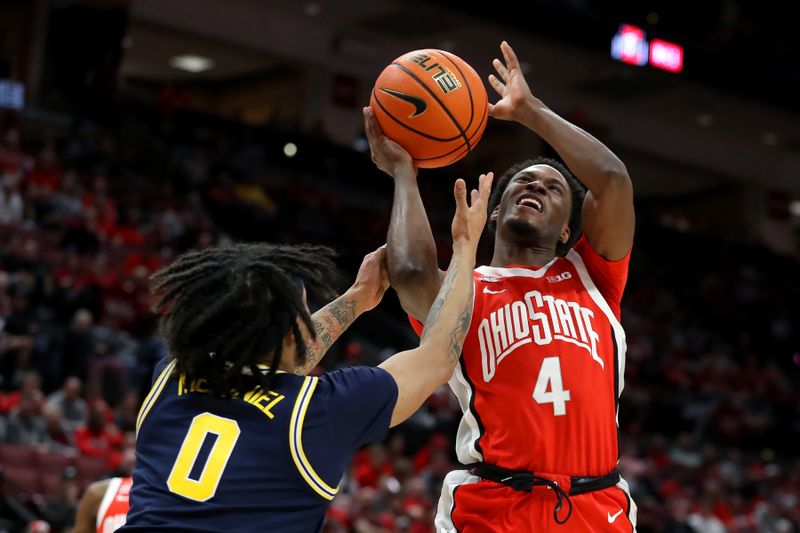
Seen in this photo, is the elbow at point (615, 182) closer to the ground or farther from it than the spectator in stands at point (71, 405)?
farther from it

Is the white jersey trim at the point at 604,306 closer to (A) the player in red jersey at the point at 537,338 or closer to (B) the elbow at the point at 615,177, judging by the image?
(A) the player in red jersey at the point at 537,338

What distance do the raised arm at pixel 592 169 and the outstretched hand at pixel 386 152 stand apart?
0.37 meters

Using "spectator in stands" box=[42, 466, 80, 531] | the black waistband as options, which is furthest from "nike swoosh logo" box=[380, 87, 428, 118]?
"spectator in stands" box=[42, 466, 80, 531]

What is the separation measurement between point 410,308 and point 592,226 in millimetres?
734

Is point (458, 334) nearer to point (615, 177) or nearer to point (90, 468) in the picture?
point (615, 177)

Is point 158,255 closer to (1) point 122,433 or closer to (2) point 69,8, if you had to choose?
(1) point 122,433

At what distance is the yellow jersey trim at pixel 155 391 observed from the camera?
3080 mm

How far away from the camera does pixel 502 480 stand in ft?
12.8

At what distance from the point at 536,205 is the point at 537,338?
0.55 metres

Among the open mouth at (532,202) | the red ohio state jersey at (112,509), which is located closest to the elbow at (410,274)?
the open mouth at (532,202)

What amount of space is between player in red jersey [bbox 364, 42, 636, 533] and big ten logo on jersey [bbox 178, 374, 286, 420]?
45.3 inches

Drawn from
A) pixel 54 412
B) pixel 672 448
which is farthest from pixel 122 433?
pixel 672 448

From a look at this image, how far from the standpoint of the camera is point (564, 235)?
14.4 feet

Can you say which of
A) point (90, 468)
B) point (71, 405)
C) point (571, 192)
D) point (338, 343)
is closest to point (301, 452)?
point (571, 192)
